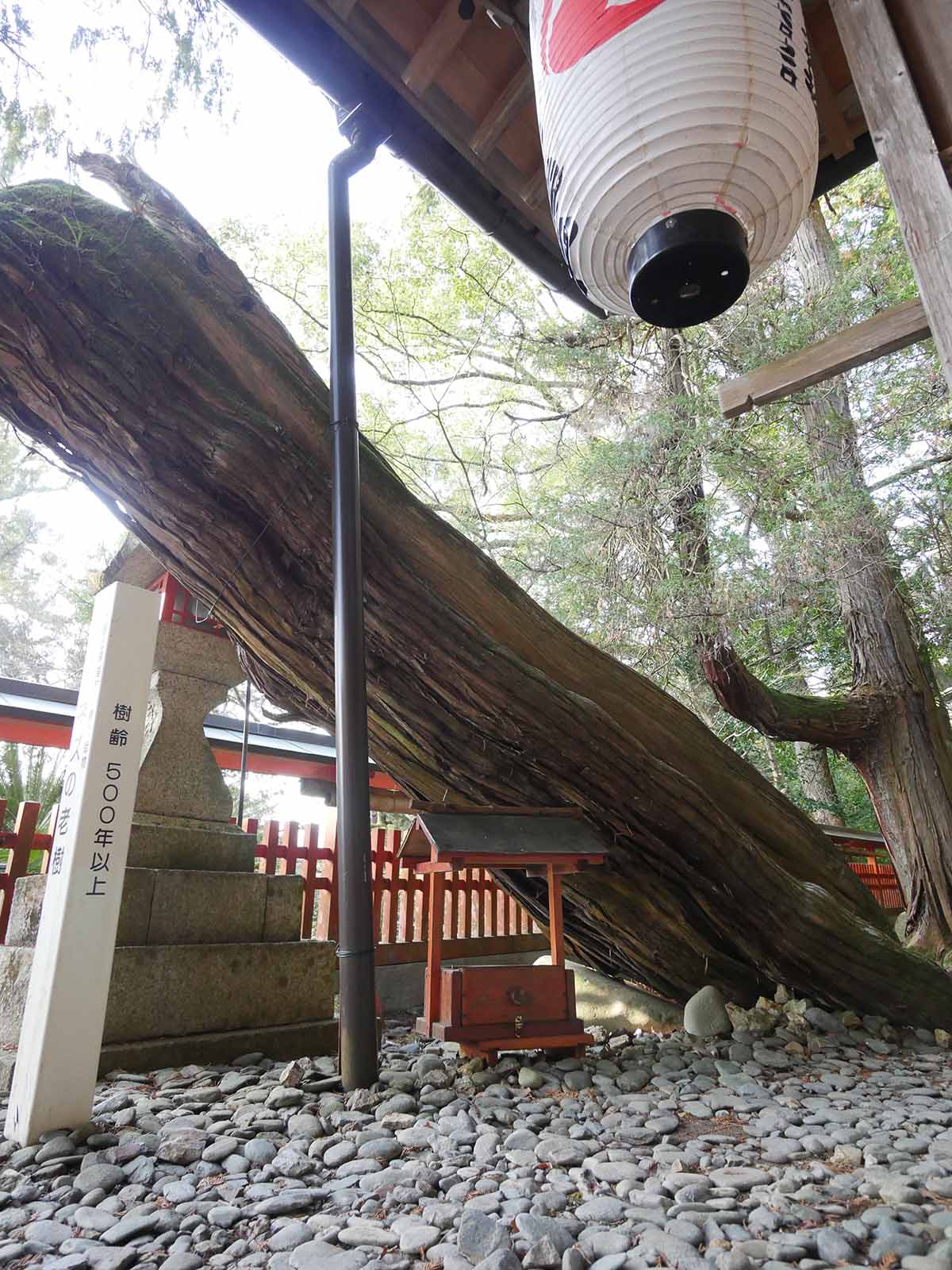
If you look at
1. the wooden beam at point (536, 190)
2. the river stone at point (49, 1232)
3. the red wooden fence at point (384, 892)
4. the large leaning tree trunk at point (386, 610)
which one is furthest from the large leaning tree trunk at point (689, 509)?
the river stone at point (49, 1232)

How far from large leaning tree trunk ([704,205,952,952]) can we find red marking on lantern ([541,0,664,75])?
13.0 ft

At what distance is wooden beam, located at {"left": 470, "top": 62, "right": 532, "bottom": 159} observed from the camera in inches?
102

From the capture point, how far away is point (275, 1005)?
335cm

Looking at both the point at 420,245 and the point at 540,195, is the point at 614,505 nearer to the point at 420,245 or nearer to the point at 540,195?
the point at 540,195

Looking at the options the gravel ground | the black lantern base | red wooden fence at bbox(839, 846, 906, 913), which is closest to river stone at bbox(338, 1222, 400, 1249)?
the gravel ground

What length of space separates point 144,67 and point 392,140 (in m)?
0.99

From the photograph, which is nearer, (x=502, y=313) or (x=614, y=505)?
(x=614, y=505)

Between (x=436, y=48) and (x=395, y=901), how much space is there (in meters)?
4.96

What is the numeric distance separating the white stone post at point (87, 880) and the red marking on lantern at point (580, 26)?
212 centimetres

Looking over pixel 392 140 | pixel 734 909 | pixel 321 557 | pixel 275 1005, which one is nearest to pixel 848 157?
pixel 392 140

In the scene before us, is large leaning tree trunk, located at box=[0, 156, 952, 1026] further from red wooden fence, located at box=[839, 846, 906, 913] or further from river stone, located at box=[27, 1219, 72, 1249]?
red wooden fence, located at box=[839, 846, 906, 913]

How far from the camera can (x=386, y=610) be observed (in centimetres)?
335

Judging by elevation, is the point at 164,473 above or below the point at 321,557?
above

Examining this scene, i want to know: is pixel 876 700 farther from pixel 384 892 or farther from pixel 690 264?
pixel 690 264
